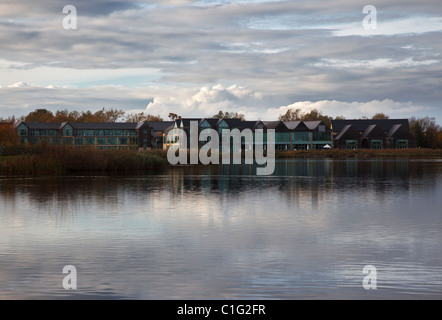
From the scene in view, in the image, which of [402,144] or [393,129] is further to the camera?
[393,129]

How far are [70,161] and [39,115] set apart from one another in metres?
128

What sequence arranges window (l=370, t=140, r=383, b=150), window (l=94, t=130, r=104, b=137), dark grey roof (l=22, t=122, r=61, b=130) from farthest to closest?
window (l=94, t=130, r=104, b=137) < dark grey roof (l=22, t=122, r=61, b=130) < window (l=370, t=140, r=383, b=150)

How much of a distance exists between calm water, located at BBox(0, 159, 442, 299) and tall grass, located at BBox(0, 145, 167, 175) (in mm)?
17598

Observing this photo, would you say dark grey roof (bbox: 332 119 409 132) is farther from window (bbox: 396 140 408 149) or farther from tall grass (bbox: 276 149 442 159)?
tall grass (bbox: 276 149 442 159)

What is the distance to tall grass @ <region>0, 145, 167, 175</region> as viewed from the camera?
42500 mm

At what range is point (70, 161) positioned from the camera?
154 feet

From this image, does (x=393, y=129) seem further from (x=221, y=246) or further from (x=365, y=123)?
(x=221, y=246)

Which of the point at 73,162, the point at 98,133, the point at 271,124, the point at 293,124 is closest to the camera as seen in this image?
the point at 73,162

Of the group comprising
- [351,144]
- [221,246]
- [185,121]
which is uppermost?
[185,121]

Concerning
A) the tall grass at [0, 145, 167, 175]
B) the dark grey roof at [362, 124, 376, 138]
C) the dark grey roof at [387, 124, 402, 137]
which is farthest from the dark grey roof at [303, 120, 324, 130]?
the tall grass at [0, 145, 167, 175]

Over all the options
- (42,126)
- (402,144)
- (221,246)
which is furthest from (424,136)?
(221,246)

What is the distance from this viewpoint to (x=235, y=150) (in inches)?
4970
